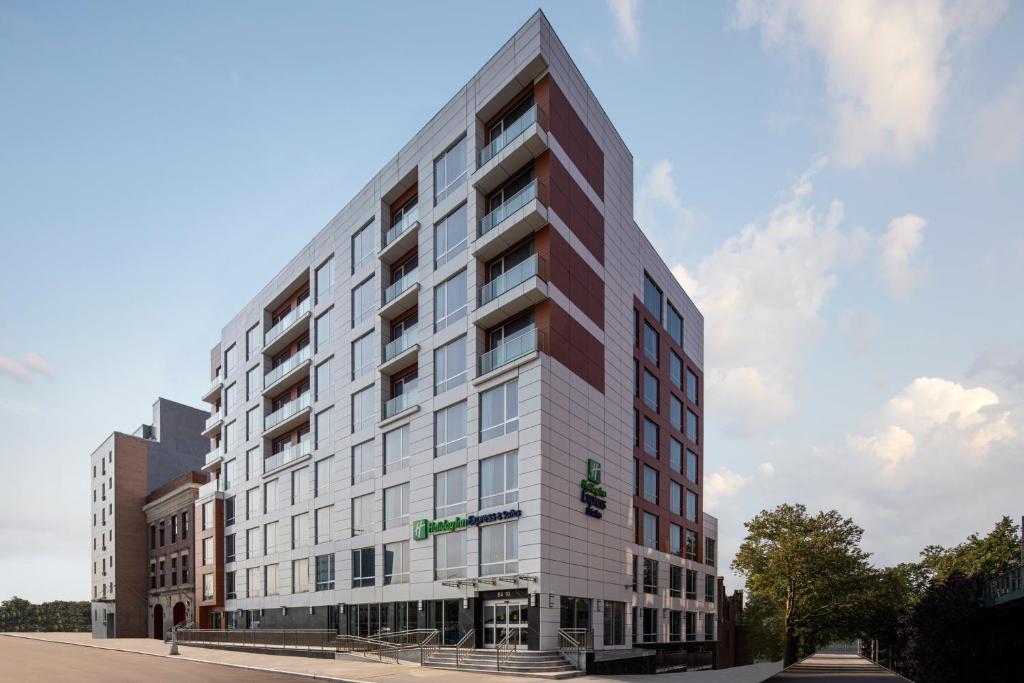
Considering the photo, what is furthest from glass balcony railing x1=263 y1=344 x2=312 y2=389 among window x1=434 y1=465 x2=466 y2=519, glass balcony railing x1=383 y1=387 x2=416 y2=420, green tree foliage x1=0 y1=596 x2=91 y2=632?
green tree foliage x1=0 y1=596 x2=91 y2=632

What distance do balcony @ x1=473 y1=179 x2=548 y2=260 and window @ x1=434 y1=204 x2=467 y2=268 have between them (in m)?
1.69

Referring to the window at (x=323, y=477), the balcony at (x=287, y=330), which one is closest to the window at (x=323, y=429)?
the window at (x=323, y=477)

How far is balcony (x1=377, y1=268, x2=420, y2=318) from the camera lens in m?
43.2

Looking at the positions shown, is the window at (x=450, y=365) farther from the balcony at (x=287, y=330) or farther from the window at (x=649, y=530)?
the balcony at (x=287, y=330)

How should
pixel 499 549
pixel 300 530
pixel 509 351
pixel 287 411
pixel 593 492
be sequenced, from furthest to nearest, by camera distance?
pixel 287 411
pixel 300 530
pixel 593 492
pixel 509 351
pixel 499 549

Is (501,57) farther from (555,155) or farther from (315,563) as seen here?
(315,563)

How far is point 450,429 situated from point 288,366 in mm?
21930

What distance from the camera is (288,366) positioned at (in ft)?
187

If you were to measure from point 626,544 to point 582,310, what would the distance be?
12.7 m

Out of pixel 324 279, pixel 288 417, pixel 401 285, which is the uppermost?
pixel 324 279

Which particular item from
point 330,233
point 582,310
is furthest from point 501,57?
point 330,233

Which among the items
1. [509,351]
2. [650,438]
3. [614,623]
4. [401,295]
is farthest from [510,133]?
[614,623]

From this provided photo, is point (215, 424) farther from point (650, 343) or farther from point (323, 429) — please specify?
point (650, 343)

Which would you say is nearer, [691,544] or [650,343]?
[650,343]
